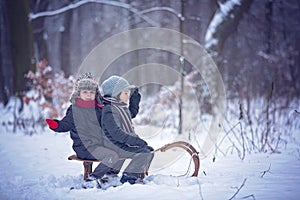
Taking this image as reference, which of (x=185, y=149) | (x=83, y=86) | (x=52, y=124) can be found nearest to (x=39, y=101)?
(x=83, y=86)

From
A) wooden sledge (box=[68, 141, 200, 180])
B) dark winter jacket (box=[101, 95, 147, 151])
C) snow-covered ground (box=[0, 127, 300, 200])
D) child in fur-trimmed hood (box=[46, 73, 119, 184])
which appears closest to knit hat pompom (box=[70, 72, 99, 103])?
child in fur-trimmed hood (box=[46, 73, 119, 184])

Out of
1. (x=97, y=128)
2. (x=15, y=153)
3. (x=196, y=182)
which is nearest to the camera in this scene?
(x=196, y=182)

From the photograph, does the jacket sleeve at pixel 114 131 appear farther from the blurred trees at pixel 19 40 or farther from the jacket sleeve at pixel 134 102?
the blurred trees at pixel 19 40

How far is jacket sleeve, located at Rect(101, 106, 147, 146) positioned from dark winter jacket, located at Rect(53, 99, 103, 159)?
0.19m

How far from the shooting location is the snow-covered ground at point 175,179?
3.36 m

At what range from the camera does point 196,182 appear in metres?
3.70

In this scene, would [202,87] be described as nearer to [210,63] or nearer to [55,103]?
[210,63]

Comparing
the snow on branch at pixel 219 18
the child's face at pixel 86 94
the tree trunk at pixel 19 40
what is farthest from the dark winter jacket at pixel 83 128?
the tree trunk at pixel 19 40

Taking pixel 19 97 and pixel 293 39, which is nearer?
pixel 19 97

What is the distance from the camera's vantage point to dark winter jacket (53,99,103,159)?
12.6ft

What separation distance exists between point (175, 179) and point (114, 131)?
86 centimetres

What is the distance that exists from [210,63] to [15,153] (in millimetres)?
5740

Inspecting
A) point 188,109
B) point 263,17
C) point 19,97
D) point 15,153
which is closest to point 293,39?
point 263,17

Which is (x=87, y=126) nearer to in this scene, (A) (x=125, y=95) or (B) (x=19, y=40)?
(A) (x=125, y=95)
